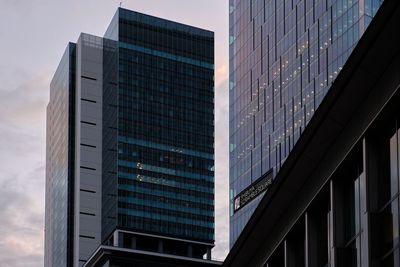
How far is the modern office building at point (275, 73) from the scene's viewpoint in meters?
133

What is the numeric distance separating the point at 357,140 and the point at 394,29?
5894 millimetres

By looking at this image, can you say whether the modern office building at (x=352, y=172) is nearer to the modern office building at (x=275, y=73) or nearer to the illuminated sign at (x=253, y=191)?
the modern office building at (x=275, y=73)

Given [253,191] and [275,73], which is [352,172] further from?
[253,191]

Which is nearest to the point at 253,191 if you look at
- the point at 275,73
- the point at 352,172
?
the point at 275,73

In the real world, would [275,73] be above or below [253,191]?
above

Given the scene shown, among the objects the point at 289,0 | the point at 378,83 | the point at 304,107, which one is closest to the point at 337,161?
the point at 378,83

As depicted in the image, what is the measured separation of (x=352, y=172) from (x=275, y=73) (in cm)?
11872

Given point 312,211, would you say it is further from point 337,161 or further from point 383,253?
point 383,253

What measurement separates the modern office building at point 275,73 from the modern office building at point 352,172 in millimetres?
83098

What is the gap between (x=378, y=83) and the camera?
1332 inches

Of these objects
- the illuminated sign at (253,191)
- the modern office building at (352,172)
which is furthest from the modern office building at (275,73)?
the modern office building at (352,172)

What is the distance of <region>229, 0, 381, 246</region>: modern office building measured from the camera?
13288 centimetres

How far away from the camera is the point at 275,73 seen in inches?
6117

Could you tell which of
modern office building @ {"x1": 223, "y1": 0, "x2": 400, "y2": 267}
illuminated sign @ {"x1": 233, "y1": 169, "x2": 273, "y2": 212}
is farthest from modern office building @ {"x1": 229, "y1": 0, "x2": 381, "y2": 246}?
modern office building @ {"x1": 223, "y1": 0, "x2": 400, "y2": 267}
